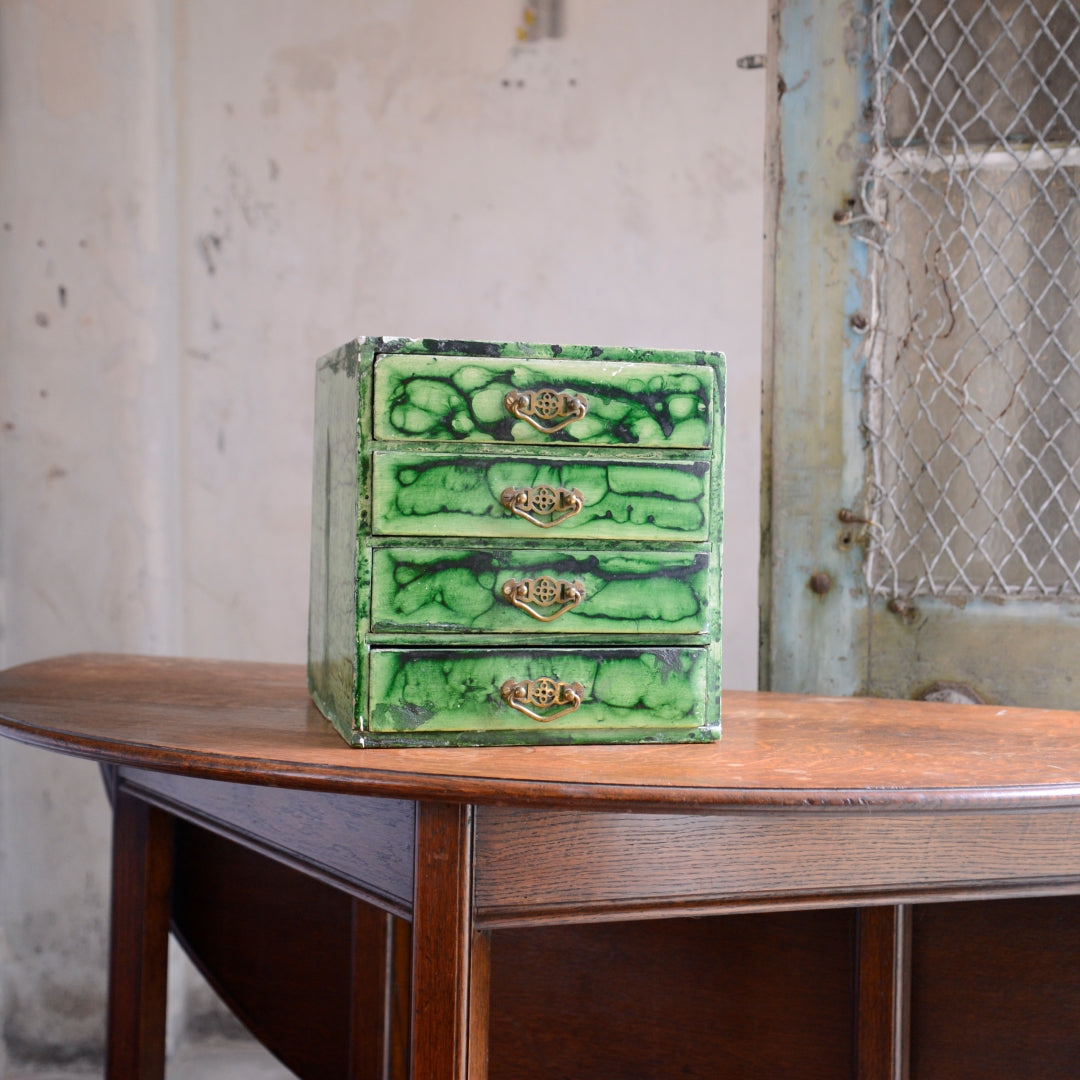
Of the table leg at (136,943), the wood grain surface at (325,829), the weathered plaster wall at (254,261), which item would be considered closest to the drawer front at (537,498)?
the wood grain surface at (325,829)

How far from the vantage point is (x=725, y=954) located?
1.27 meters

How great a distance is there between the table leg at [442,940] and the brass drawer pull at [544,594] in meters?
0.20

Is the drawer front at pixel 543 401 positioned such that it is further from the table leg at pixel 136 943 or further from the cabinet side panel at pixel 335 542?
the table leg at pixel 136 943

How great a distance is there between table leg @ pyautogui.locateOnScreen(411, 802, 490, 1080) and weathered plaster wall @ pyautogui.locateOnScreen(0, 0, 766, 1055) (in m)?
0.93

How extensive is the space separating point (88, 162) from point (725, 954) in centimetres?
151

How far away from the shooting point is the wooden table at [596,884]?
84 cm

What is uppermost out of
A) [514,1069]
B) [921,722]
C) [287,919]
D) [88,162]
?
[88,162]

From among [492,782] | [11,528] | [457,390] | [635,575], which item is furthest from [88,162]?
[492,782]

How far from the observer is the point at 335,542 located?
104 cm

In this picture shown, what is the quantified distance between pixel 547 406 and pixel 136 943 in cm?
88

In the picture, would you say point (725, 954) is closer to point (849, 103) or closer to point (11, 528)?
point (849, 103)

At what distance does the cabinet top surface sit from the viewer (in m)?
0.81

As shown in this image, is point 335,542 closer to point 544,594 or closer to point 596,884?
point 544,594

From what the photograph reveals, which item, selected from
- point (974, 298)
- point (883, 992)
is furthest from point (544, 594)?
point (974, 298)
